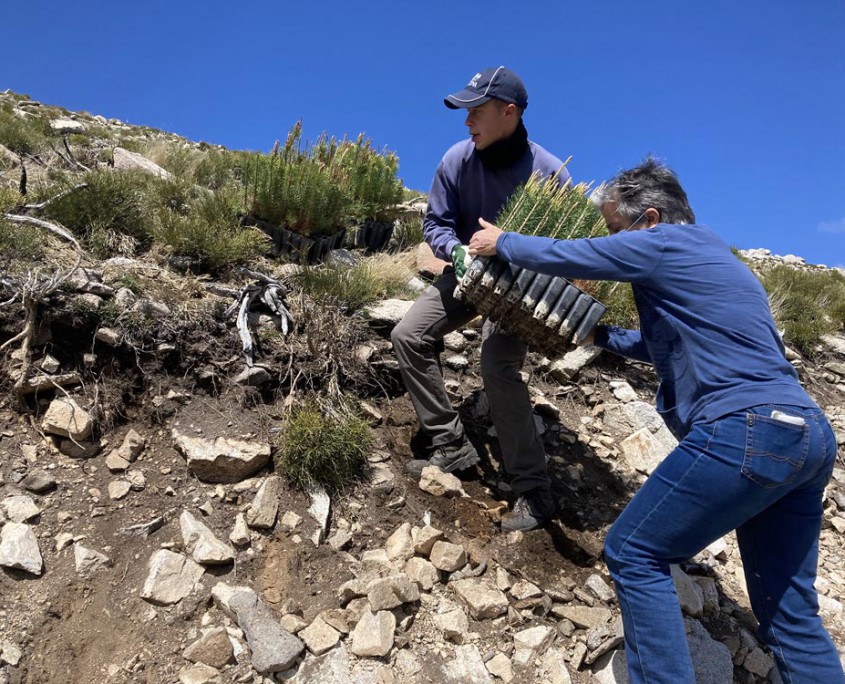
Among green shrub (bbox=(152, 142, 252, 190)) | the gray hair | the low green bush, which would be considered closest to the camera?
the gray hair

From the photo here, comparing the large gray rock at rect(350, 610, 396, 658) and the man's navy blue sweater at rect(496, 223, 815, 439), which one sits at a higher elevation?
the man's navy blue sweater at rect(496, 223, 815, 439)

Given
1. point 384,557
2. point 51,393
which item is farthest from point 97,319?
point 384,557

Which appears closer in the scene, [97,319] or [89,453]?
[89,453]

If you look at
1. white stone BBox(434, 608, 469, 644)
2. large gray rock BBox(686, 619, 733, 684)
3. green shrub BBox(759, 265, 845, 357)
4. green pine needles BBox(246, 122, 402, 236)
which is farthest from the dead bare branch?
green shrub BBox(759, 265, 845, 357)

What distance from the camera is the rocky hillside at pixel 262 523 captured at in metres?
2.64

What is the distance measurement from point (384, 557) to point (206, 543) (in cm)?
93

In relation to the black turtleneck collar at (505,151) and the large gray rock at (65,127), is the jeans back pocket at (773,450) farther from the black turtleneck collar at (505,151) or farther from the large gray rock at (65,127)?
the large gray rock at (65,127)

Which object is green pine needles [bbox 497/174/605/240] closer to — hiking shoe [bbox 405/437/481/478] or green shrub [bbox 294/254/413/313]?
hiking shoe [bbox 405/437/481/478]

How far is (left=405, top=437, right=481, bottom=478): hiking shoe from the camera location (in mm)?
3726

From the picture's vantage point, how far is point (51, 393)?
3543 millimetres

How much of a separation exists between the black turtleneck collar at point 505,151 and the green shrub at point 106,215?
3.04 metres

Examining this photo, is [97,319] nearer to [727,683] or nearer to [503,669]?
[503,669]

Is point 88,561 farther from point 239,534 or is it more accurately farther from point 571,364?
point 571,364

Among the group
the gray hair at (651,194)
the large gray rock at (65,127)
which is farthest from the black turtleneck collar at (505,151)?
the large gray rock at (65,127)
